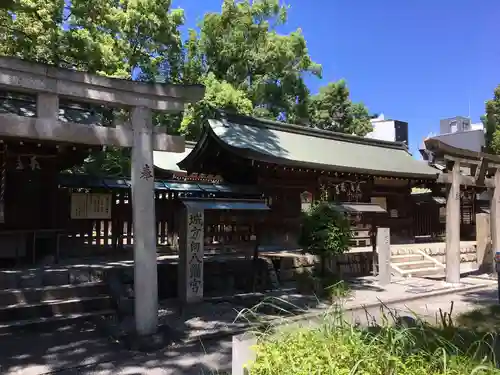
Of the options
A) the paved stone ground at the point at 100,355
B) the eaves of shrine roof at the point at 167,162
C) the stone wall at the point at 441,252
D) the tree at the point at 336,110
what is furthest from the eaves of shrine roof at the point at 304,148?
the tree at the point at 336,110

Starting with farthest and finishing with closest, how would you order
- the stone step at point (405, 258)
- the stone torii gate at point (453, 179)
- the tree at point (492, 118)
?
1. the tree at point (492, 118)
2. the stone step at point (405, 258)
3. the stone torii gate at point (453, 179)

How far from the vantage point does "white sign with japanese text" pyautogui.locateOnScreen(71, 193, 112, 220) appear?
39.8 ft

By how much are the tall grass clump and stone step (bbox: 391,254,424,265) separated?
37.6 feet

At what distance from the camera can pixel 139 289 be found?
665 centimetres

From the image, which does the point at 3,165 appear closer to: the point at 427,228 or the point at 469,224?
the point at 427,228

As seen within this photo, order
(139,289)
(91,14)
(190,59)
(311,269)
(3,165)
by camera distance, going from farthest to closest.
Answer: (190,59), (91,14), (311,269), (3,165), (139,289)

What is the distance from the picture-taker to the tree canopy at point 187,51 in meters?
16.2

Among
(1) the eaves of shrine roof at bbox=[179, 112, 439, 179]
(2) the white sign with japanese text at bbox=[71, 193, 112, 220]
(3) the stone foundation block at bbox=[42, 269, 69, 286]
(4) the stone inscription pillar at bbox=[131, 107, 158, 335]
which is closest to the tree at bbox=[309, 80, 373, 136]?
(1) the eaves of shrine roof at bbox=[179, 112, 439, 179]

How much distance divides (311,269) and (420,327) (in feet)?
26.3

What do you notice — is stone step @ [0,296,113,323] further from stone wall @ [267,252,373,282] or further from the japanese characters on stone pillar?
stone wall @ [267,252,373,282]

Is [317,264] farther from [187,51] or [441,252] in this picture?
[187,51]

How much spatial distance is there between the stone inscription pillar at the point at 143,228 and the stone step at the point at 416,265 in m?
10.2

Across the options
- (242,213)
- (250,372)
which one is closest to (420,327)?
(250,372)

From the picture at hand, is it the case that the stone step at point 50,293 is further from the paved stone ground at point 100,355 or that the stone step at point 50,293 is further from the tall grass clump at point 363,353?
the tall grass clump at point 363,353
